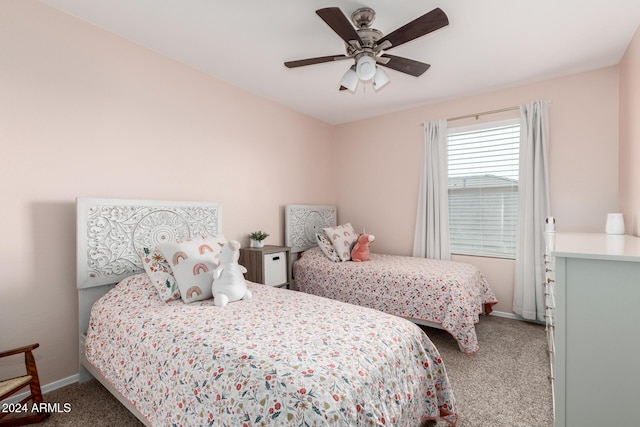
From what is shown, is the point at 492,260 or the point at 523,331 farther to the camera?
the point at 492,260

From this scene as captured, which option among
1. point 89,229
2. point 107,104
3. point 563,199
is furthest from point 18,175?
point 563,199

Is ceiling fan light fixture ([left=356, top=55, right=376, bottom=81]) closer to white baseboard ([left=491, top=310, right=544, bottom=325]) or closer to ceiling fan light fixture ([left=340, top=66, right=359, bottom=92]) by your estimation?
ceiling fan light fixture ([left=340, top=66, right=359, bottom=92])

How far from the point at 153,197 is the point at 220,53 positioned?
4.27 ft

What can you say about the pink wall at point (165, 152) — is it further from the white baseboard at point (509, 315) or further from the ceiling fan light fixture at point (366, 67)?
the ceiling fan light fixture at point (366, 67)

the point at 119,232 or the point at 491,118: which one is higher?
the point at 491,118

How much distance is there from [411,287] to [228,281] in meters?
1.68

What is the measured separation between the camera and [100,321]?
72.0 inches

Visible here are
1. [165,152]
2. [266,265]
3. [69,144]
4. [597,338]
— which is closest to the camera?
[597,338]

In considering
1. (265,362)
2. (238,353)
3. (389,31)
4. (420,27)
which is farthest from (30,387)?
(389,31)

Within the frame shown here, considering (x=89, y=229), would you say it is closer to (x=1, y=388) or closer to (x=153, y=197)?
(x=153, y=197)

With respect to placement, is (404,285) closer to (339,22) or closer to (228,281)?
(228,281)

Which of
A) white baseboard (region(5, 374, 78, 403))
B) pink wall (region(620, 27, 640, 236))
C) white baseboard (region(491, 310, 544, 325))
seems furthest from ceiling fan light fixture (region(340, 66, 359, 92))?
white baseboard (region(491, 310, 544, 325))

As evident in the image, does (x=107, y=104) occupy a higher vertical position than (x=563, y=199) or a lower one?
higher

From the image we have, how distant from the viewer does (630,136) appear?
2354 millimetres
